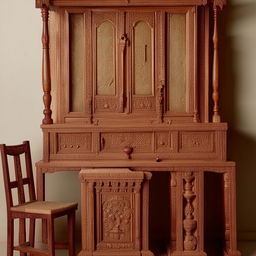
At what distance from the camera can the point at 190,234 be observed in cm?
467

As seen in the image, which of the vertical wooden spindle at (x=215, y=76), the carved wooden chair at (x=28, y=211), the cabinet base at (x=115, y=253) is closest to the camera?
the carved wooden chair at (x=28, y=211)

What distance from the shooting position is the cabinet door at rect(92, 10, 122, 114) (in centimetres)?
495

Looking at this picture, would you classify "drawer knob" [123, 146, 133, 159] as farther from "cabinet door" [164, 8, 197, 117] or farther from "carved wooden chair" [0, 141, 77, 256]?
"carved wooden chair" [0, 141, 77, 256]

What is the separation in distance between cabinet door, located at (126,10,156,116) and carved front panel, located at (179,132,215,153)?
37 cm

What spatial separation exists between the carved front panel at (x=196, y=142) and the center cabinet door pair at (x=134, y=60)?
0.76ft

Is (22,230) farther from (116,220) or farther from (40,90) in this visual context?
(40,90)

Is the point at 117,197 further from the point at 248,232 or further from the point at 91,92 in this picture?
the point at 248,232

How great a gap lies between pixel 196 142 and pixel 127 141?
1.97ft

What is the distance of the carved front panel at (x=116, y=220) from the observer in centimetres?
454

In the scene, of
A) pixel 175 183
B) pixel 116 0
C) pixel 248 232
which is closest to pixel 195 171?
pixel 175 183

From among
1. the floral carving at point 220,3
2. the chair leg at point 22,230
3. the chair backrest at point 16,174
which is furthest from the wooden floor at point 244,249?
the floral carving at point 220,3

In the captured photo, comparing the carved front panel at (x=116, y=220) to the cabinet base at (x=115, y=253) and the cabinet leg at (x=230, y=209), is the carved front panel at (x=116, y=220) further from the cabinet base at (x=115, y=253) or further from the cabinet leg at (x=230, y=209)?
the cabinet leg at (x=230, y=209)

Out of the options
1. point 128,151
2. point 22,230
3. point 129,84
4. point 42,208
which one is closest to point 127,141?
point 128,151

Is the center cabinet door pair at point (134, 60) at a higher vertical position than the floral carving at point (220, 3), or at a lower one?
lower
